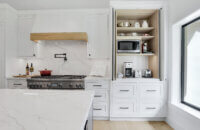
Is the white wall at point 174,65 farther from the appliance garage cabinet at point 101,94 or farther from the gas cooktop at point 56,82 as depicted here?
the gas cooktop at point 56,82

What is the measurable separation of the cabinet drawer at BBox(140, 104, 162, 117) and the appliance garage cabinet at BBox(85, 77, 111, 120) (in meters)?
0.71

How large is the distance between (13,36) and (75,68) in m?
1.59

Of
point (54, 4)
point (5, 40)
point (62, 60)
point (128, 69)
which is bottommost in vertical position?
point (128, 69)

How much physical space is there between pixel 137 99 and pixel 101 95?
738mm

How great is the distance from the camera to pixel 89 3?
2.73 meters

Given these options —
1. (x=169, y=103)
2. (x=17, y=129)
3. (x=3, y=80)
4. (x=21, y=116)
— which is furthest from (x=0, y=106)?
(x=169, y=103)

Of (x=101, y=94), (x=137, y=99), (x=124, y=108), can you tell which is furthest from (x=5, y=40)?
(x=137, y=99)

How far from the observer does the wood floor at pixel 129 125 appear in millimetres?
2354

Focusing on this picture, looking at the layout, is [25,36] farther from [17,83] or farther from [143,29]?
[143,29]

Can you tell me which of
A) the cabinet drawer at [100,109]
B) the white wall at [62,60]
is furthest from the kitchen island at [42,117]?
the white wall at [62,60]

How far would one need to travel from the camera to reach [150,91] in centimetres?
260

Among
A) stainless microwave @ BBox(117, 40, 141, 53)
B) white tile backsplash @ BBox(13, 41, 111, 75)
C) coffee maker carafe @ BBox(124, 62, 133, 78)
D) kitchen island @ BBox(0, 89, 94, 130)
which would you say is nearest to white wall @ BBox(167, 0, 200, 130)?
stainless microwave @ BBox(117, 40, 141, 53)

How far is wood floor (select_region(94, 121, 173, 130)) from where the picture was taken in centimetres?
235

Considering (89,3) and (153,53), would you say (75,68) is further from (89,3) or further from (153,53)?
(153,53)
